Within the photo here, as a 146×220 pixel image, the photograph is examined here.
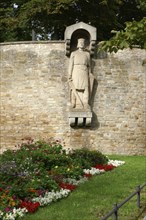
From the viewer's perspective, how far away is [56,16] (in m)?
22.1

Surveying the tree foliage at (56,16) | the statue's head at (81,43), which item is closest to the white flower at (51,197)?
the statue's head at (81,43)

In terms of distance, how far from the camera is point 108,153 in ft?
50.9

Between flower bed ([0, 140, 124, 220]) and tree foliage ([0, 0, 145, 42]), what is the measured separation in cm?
930

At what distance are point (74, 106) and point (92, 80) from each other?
1.23m

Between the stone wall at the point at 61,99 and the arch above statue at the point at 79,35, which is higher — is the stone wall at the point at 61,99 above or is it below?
below

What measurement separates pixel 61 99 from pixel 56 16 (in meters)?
8.24

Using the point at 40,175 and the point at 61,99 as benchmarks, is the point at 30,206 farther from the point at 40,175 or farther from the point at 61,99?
the point at 61,99

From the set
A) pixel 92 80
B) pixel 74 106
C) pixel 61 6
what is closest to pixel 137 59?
pixel 92 80

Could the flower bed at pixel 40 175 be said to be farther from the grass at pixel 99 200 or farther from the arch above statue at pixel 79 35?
the arch above statue at pixel 79 35

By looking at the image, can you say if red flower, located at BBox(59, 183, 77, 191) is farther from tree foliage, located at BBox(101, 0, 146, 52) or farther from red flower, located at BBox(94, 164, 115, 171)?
tree foliage, located at BBox(101, 0, 146, 52)

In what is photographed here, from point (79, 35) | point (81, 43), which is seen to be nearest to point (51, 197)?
point (81, 43)

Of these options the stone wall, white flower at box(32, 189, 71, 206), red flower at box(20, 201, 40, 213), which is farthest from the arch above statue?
red flower at box(20, 201, 40, 213)

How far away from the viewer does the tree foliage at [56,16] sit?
797 inches

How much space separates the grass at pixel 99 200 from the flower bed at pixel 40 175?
227 mm
